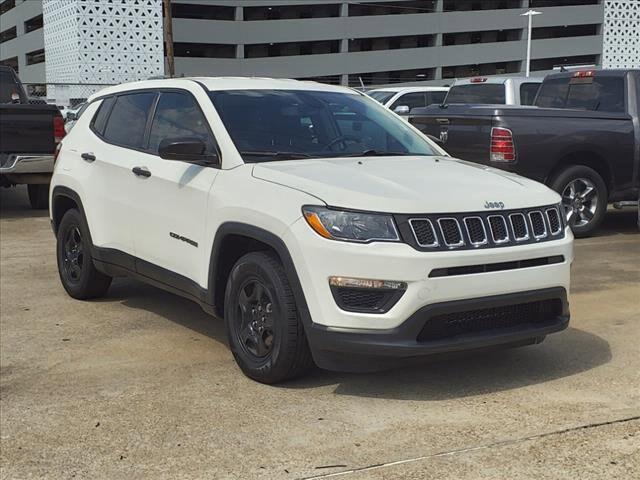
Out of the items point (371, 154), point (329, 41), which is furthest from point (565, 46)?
point (371, 154)

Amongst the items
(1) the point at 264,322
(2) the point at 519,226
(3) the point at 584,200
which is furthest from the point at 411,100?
(1) the point at 264,322

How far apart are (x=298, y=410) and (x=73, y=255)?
3216 millimetres

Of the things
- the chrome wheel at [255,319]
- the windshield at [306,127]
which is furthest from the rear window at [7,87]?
the chrome wheel at [255,319]

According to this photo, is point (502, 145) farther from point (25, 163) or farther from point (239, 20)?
point (239, 20)

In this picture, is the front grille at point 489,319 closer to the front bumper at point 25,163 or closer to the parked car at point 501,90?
the front bumper at point 25,163

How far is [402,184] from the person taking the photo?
169 inches

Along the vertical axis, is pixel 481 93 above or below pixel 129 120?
above

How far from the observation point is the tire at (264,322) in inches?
168

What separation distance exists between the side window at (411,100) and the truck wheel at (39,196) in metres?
6.83

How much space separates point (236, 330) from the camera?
467 cm

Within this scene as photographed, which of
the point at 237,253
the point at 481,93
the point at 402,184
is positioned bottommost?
the point at 237,253

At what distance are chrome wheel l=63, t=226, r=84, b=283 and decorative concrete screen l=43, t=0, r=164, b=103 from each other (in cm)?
4442

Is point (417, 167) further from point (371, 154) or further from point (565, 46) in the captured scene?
point (565, 46)

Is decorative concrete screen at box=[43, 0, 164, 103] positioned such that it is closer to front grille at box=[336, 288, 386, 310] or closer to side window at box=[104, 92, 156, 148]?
side window at box=[104, 92, 156, 148]
